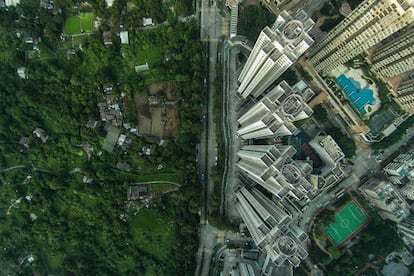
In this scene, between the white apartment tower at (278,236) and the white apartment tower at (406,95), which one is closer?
the white apartment tower at (278,236)

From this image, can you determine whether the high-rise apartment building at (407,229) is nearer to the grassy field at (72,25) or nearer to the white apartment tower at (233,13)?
the white apartment tower at (233,13)

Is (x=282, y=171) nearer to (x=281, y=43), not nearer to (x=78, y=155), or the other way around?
(x=281, y=43)

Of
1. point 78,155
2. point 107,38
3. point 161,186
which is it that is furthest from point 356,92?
point 78,155

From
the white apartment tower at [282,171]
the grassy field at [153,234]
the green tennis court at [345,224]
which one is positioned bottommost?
the green tennis court at [345,224]

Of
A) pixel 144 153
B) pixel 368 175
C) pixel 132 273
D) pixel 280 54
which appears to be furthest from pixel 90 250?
pixel 368 175

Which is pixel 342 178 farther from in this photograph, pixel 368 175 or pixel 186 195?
pixel 186 195

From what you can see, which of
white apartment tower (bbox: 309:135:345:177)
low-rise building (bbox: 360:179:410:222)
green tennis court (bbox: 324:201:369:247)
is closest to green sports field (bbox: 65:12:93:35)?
white apartment tower (bbox: 309:135:345:177)

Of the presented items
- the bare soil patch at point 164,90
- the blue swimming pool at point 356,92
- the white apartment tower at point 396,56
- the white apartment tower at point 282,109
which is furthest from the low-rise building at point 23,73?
the white apartment tower at point 396,56

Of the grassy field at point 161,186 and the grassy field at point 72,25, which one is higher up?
the grassy field at point 72,25
